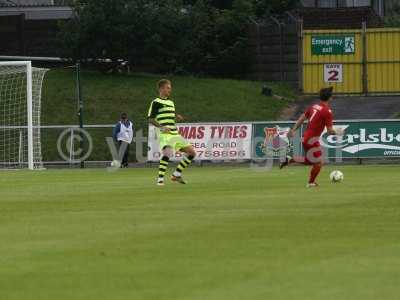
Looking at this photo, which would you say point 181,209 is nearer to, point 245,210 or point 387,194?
point 245,210

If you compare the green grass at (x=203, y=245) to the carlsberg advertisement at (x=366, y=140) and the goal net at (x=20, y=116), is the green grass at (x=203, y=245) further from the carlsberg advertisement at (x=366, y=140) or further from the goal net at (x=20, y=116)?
the carlsberg advertisement at (x=366, y=140)

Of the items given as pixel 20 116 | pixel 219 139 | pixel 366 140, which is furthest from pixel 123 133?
pixel 366 140

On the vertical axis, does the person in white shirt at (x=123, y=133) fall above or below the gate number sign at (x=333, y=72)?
below

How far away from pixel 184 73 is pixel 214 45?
2.17 metres

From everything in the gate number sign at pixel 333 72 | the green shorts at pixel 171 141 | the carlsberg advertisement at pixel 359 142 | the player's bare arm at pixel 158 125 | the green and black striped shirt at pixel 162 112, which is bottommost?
the carlsberg advertisement at pixel 359 142

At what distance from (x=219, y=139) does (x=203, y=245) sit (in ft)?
83.5

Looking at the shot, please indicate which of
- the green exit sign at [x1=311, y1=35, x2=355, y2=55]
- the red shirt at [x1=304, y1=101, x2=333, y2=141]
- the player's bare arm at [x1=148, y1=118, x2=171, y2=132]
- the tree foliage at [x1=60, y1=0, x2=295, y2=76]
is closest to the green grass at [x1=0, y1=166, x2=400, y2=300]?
the red shirt at [x1=304, y1=101, x2=333, y2=141]

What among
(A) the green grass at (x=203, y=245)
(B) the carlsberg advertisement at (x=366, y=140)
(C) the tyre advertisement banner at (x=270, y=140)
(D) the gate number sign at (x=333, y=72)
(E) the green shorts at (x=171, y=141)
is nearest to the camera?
(A) the green grass at (x=203, y=245)

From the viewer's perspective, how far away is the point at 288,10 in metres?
55.3

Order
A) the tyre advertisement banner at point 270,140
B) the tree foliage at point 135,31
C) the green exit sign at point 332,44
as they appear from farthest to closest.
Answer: the green exit sign at point 332,44 → the tree foliage at point 135,31 → the tyre advertisement banner at point 270,140

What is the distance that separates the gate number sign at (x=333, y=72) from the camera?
156ft

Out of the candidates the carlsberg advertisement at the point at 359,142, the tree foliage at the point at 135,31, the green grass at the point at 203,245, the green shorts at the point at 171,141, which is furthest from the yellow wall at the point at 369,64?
the green grass at the point at 203,245

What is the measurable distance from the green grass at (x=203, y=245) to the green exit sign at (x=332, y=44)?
30.3 m

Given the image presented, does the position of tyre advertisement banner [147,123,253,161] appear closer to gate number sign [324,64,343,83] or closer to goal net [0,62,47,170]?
goal net [0,62,47,170]
